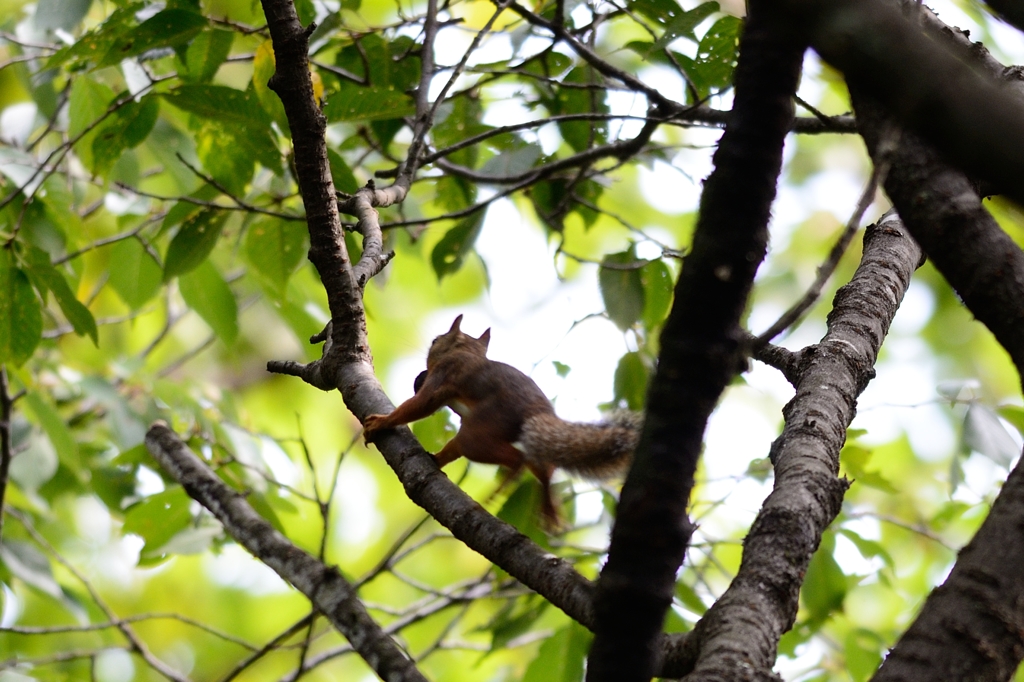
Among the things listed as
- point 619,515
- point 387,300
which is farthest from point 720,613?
point 387,300

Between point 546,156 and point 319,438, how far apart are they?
5.45 meters

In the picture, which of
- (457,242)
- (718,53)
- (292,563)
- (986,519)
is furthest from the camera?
(457,242)

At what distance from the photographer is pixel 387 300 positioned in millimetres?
7730

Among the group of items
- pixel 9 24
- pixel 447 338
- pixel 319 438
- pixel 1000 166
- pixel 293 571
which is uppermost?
pixel 319 438

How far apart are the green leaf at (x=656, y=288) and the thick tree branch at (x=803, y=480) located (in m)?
0.74

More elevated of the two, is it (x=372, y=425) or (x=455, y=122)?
(x=455, y=122)

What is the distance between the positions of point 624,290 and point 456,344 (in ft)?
2.64

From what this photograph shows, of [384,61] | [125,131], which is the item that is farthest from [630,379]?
[125,131]

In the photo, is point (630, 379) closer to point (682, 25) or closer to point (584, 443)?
point (584, 443)

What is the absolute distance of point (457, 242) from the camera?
118 inches

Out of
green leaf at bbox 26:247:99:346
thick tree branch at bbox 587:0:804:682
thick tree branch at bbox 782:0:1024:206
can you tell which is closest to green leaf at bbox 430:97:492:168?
green leaf at bbox 26:247:99:346

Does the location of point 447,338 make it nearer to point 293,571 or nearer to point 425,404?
point 425,404

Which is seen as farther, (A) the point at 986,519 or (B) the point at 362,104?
(B) the point at 362,104

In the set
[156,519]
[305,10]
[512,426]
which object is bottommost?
[512,426]
